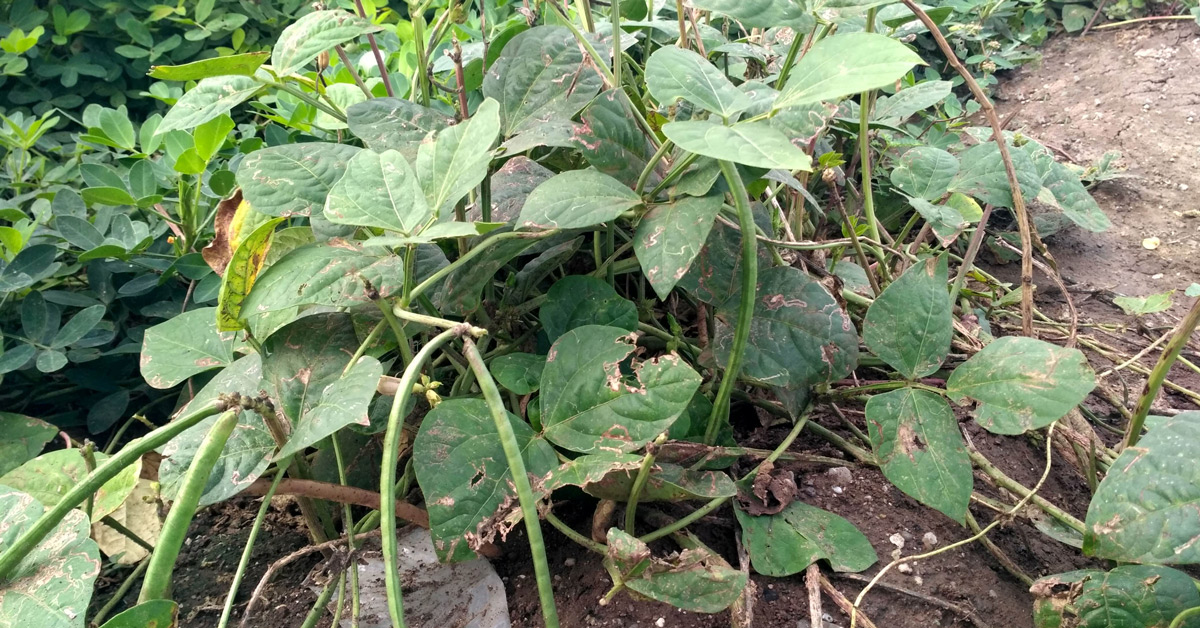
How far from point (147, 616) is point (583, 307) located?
439 millimetres

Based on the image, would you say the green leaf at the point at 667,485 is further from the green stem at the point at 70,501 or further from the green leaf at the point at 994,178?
the green leaf at the point at 994,178

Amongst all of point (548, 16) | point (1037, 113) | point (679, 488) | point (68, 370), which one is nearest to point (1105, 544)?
point (679, 488)

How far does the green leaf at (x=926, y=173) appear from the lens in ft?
2.80

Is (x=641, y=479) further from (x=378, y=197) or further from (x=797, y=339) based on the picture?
(x=378, y=197)

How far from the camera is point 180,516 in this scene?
1.62ft

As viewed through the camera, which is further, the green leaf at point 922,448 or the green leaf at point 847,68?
the green leaf at point 922,448

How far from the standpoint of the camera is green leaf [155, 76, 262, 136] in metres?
0.63

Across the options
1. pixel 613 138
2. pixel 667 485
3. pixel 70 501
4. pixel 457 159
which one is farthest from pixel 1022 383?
pixel 70 501

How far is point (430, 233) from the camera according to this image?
0.53m

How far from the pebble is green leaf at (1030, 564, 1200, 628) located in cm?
23

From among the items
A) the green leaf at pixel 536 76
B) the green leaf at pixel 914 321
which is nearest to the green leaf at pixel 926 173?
the green leaf at pixel 914 321

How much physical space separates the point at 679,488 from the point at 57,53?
6.79ft

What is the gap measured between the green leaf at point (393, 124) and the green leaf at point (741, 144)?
1.04 ft

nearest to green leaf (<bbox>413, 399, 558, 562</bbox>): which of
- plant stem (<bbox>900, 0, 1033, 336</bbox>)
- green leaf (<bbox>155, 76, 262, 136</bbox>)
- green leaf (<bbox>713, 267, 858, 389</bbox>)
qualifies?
green leaf (<bbox>713, 267, 858, 389</bbox>)
